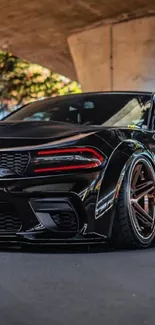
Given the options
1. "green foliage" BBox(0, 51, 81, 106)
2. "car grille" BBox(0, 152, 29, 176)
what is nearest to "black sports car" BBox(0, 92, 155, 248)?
"car grille" BBox(0, 152, 29, 176)

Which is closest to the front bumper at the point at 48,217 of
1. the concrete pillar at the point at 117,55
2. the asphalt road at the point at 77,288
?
the asphalt road at the point at 77,288

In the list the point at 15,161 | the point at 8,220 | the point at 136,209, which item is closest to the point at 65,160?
the point at 15,161

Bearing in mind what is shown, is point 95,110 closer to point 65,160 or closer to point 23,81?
point 65,160

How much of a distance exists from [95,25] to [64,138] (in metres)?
9.79

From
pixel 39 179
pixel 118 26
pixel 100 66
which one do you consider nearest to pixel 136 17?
pixel 118 26

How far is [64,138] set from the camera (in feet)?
14.5

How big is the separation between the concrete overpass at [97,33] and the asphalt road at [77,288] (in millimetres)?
8699

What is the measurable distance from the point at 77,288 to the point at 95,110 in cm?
257

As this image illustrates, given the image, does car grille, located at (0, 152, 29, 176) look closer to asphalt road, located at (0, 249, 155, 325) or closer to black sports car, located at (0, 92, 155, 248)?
black sports car, located at (0, 92, 155, 248)

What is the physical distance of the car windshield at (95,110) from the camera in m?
5.61

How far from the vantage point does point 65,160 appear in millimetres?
4320

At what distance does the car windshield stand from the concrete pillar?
6.96m

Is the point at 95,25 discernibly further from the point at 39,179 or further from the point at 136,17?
the point at 39,179

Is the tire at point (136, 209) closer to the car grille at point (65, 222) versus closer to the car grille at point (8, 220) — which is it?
the car grille at point (65, 222)
